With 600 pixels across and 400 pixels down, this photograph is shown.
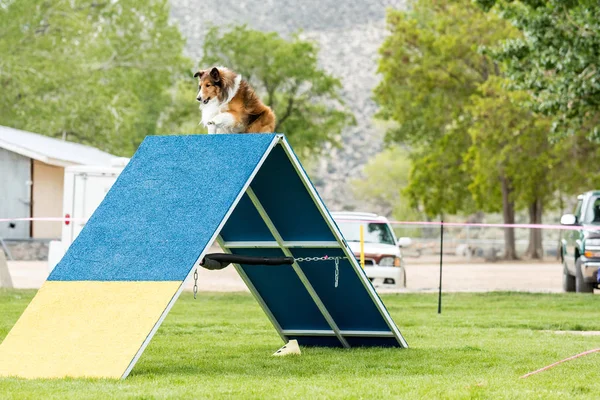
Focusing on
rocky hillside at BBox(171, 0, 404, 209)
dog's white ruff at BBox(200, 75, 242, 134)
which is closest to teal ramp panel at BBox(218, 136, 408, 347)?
dog's white ruff at BBox(200, 75, 242, 134)

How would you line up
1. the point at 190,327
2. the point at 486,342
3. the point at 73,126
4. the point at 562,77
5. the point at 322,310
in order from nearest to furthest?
the point at 322,310 → the point at 486,342 → the point at 190,327 → the point at 562,77 → the point at 73,126

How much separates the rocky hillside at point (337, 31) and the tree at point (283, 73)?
7347cm

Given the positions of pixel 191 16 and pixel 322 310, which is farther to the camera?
pixel 191 16

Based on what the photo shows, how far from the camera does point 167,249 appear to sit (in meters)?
8.16

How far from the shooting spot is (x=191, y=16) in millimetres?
171125

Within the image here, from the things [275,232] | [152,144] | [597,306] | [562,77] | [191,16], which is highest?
[191,16]

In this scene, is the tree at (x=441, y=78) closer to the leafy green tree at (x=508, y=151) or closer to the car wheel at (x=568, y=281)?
the leafy green tree at (x=508, y=151)

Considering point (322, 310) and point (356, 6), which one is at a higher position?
point (356, 6)

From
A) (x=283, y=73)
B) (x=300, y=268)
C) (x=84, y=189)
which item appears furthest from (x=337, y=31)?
(x=300, y=268)

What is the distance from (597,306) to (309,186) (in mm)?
10072

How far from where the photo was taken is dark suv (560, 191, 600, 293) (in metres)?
19.5

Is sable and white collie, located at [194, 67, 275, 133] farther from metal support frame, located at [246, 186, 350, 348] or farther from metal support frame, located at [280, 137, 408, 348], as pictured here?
metal support frame, located at [280, 137, 408, 348]

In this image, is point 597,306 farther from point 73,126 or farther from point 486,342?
point 73,126

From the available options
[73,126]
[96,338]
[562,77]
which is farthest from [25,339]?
[73,126]
